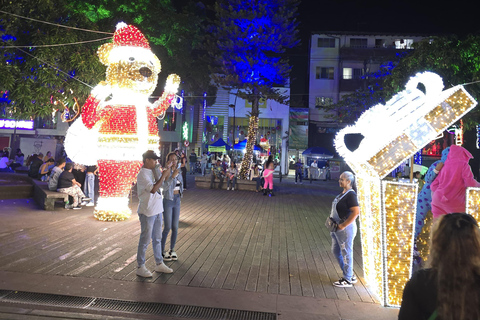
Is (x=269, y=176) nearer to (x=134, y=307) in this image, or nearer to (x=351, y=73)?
(x=134, y=307)

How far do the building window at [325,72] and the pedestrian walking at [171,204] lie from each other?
1139 inches

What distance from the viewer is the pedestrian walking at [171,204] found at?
5488 millimetres

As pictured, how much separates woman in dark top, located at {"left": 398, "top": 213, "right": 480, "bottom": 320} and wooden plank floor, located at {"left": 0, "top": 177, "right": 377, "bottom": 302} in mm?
2867

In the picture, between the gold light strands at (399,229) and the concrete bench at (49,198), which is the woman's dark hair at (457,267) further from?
the concrete bench at (49,198)

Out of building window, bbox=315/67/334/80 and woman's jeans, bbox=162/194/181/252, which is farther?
building window, bbox=315/67/334/80

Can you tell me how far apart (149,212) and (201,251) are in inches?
68.8

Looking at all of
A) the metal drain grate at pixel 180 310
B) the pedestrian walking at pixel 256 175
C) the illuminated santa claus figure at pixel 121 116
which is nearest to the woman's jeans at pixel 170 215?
the metal drain grate at pixel 180 310

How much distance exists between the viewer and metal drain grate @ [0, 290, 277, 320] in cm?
376

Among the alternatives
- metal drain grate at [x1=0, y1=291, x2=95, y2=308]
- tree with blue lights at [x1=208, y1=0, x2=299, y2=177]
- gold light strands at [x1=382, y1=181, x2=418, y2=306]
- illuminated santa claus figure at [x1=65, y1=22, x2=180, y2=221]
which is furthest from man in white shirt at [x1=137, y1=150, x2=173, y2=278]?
tree with blue lights at [x1=208, y1=0, x2=299, y2=177]

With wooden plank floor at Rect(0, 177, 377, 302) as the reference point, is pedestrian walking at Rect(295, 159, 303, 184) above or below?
above

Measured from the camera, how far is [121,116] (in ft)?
26.0

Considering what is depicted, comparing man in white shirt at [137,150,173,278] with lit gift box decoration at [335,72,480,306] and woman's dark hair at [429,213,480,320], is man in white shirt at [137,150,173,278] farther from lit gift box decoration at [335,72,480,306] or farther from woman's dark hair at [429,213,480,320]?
woman's dark hair at [429,213,480,320]

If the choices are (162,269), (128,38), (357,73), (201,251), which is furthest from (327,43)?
(162,269)

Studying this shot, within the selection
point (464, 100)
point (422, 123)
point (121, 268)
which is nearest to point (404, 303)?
point (422, 123)
